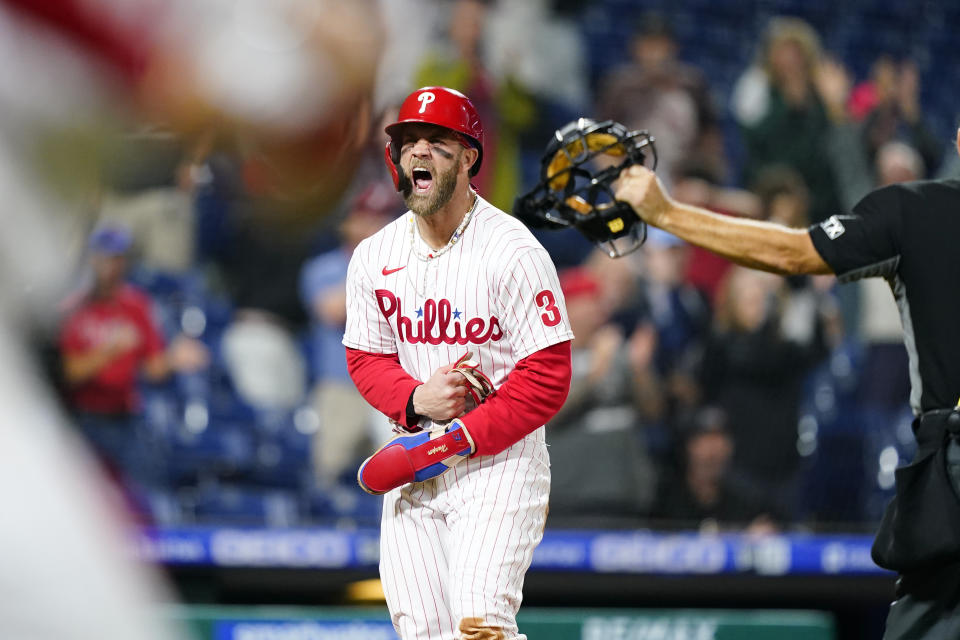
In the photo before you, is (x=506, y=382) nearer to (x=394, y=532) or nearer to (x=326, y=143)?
(x=394, y=532)

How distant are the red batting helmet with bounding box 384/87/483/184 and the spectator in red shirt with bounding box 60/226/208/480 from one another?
3526 millimetres

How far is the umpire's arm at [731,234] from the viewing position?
2584mm

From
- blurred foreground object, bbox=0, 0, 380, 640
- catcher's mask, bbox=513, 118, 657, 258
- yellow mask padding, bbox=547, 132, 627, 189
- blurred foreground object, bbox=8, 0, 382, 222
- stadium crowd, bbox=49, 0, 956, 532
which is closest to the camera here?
blurred foreground object, bbox=0, 0, 380, 640

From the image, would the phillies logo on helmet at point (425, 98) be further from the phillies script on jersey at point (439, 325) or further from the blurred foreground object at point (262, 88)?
the blurred foreground object at point (262, 88)

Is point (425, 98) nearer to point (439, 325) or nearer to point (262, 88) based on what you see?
point (439, 325)

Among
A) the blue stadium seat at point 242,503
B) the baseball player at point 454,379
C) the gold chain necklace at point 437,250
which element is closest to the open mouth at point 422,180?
the baseball player at point 454,379

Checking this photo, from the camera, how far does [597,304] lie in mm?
6059

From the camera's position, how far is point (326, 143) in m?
6.89

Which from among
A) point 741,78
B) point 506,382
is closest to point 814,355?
point 741,78

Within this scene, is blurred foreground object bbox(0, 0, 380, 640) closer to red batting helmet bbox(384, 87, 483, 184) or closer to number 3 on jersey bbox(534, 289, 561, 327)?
red batting helmet bbox(384, 87, 483, 184)

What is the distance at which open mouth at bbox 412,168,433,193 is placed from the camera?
9.40ft

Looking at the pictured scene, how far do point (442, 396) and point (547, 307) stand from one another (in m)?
0.30

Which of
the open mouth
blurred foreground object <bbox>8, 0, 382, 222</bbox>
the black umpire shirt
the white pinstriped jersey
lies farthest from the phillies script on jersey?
blurred foreground object <bbox>8, 0, 382, 222</bbox>

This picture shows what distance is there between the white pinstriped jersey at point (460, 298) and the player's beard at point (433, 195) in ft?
0.36
